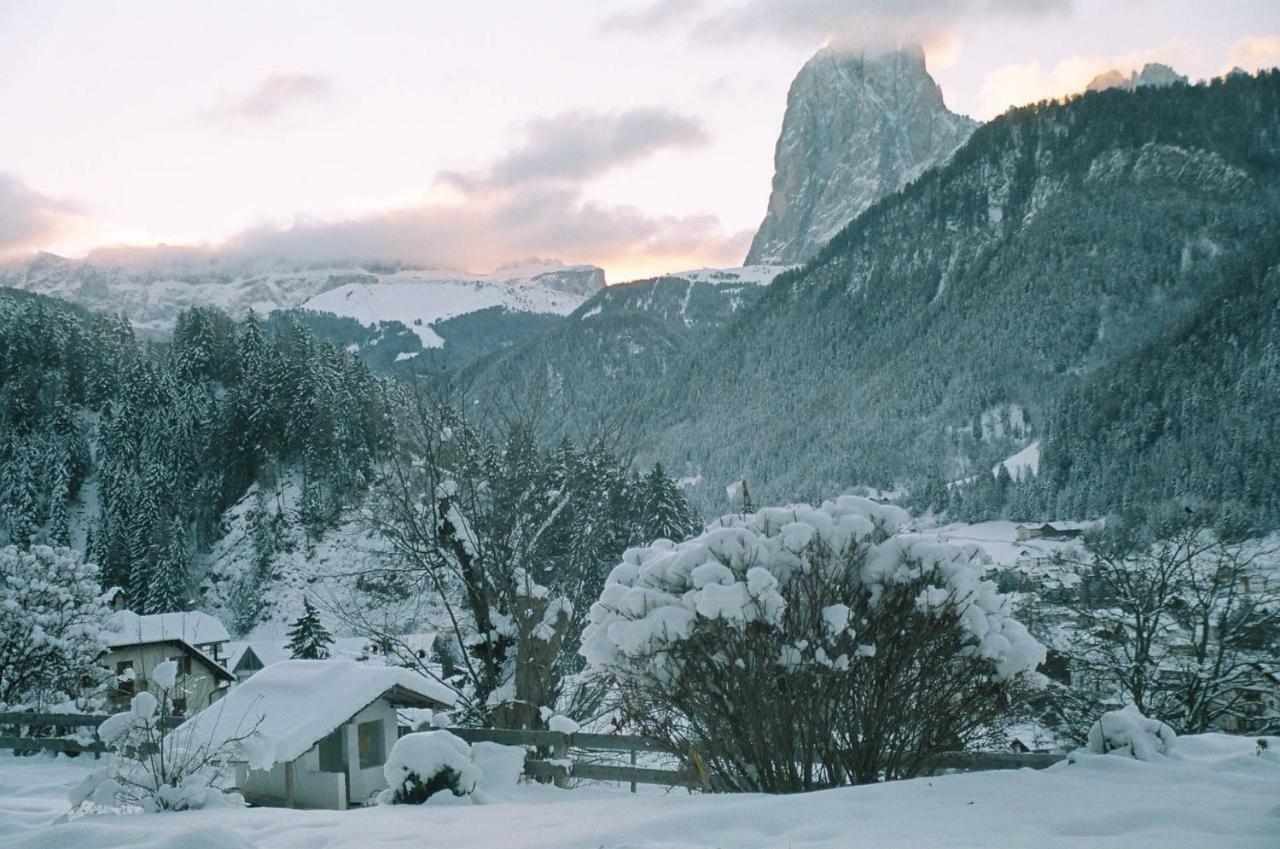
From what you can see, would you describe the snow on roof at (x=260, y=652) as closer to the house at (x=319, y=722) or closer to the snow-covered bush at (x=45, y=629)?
the snow-covered bush at (x=45, y=629)

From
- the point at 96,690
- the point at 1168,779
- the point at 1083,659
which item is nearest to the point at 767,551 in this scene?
the point at 1168,779

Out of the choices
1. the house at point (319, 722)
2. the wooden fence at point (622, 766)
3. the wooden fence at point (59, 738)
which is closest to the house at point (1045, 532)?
the house at point (319, 722)

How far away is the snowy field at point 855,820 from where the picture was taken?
16.1 ft

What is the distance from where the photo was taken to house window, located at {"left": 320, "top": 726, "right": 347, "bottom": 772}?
44.8ft

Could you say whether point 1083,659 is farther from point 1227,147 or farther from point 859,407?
point 1227,147

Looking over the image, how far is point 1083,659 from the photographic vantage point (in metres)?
11.7

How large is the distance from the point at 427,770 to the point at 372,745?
7998 millimetres

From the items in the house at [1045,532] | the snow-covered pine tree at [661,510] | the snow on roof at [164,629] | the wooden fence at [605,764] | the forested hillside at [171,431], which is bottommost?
the snow on roof at [164,629]

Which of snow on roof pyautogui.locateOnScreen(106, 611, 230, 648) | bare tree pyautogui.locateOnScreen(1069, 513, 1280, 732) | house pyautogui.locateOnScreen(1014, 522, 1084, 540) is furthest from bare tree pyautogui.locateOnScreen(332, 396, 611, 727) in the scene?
house pyautogui.locateOnScreen(1014, 522, 1084, 540)

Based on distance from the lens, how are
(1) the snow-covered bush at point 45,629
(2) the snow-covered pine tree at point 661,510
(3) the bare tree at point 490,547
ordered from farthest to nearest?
(2) the snow-covered pine tree at point 661,510, (1) the snow-covered bush at point 45,629, (3) the bare tree at point 490,547

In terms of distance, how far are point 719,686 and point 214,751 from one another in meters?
4.51

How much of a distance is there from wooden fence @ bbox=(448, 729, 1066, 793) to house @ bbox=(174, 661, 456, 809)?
126 inches

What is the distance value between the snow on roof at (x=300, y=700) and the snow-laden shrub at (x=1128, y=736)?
8.57 m

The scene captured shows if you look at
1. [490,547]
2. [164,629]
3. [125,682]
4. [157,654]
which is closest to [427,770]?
[490,547]
